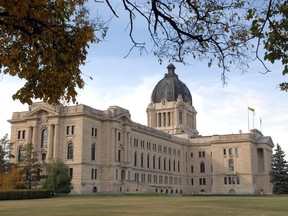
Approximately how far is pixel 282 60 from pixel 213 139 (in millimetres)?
112006

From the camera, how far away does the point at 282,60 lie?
1216cm

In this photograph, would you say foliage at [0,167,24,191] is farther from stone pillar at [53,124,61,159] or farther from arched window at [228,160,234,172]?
arched window at [228,160,234,172]

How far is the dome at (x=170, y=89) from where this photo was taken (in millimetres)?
132125

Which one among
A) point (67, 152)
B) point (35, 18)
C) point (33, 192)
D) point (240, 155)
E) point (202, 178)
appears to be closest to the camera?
point (35, 18)

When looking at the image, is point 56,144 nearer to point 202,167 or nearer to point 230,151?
point 230,151

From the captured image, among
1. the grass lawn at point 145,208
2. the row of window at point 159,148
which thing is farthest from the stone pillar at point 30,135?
the grass lawn at point 145,208

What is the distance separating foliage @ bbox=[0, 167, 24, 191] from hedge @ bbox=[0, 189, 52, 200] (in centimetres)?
898

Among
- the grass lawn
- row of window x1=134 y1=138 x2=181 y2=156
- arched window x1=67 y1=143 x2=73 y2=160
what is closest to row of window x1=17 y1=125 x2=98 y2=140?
arched window x1=67 y1=143 x2=73 y2=160

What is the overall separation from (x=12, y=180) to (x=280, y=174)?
54369 mm

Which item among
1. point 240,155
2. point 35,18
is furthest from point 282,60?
point 240,155

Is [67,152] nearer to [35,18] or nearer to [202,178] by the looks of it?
[202,178]

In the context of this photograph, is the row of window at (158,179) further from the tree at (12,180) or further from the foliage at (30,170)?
the tree at (12,180)

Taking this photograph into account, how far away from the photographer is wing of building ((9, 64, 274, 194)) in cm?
8306

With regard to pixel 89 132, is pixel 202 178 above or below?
below
